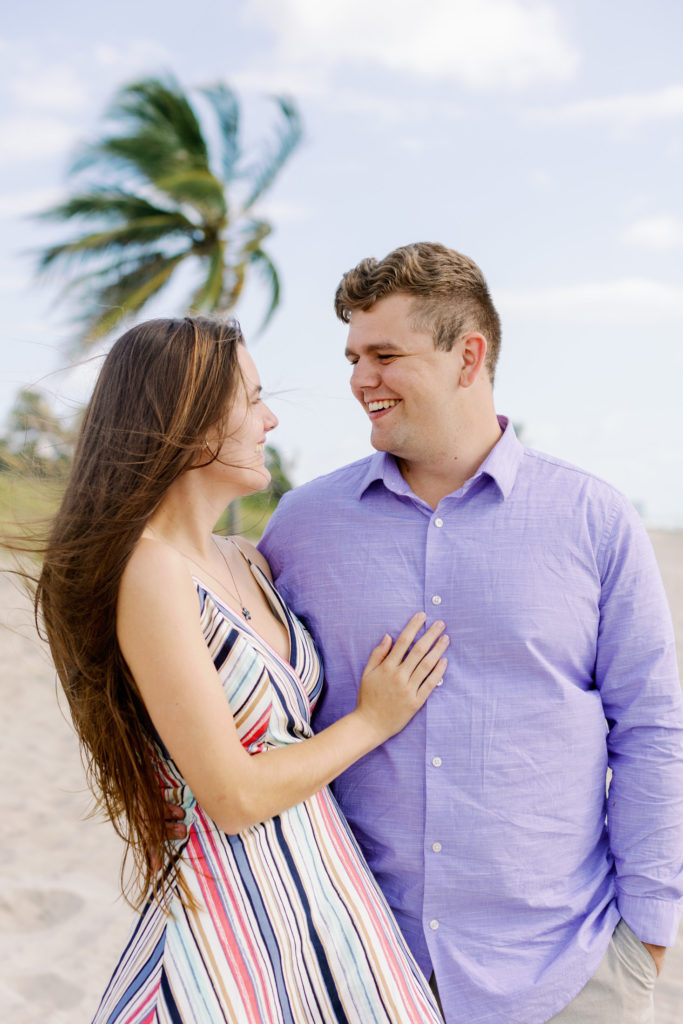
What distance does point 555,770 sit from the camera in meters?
2.30

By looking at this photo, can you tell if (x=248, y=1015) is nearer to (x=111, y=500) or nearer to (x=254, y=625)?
(x=254, y=625)

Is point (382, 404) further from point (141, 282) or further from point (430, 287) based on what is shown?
point (141, 282)

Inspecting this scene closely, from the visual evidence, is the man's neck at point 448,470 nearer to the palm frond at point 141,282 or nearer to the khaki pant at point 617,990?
the khaki pant at point 617,990

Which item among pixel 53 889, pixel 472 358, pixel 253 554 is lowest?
pixel 53 889

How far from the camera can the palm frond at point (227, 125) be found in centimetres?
1747

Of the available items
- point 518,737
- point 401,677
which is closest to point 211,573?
point 401,677

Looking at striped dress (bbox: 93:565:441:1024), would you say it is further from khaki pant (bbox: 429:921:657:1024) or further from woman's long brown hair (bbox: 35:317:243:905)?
khaki pant (bbox: 429:921:657:1024)

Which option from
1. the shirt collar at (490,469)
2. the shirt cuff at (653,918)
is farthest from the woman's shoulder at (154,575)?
the shirt cuff at (653,918)

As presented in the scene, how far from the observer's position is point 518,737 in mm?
2271

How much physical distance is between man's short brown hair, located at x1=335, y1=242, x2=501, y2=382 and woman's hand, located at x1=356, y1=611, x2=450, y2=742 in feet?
2.49

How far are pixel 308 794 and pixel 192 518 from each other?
0.65m

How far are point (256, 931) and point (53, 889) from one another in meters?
4.20

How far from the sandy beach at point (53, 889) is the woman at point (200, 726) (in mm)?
408

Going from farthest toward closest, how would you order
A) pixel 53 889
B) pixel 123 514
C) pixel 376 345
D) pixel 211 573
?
pixel 53 889
pixel 376 345
pixel 211 573
pixel 123 514
